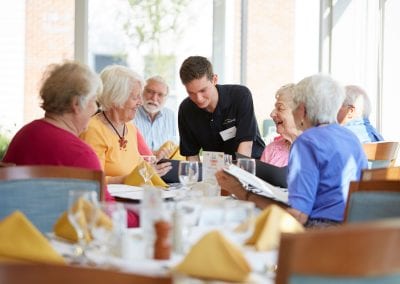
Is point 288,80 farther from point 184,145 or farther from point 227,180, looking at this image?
point 227,180

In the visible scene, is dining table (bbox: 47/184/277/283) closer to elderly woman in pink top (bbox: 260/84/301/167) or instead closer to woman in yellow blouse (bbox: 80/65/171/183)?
woman in yellow blouse (bbox: 80/65/171/183)

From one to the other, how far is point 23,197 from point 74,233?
56cm

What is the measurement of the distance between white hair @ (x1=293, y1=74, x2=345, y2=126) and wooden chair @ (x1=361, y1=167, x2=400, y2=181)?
30cm

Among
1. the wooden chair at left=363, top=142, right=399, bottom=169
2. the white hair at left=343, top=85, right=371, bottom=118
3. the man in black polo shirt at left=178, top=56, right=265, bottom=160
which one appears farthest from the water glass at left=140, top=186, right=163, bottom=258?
the white hair at left=343, top=85, right=371, bottom=118

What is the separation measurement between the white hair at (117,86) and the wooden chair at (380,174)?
66.8 inches

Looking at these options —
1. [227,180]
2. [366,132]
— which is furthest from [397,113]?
[227,180]

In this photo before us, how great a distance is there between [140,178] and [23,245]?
180cm

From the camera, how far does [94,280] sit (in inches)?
41.3

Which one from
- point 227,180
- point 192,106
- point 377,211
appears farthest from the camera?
point 192,106

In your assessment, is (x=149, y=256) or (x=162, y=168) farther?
(x=162, y=168)

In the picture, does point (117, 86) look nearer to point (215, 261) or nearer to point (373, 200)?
point (373, 200)

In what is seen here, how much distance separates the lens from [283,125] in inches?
163

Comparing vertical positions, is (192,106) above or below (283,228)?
above

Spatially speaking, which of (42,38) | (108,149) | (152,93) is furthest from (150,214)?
(42,38)
